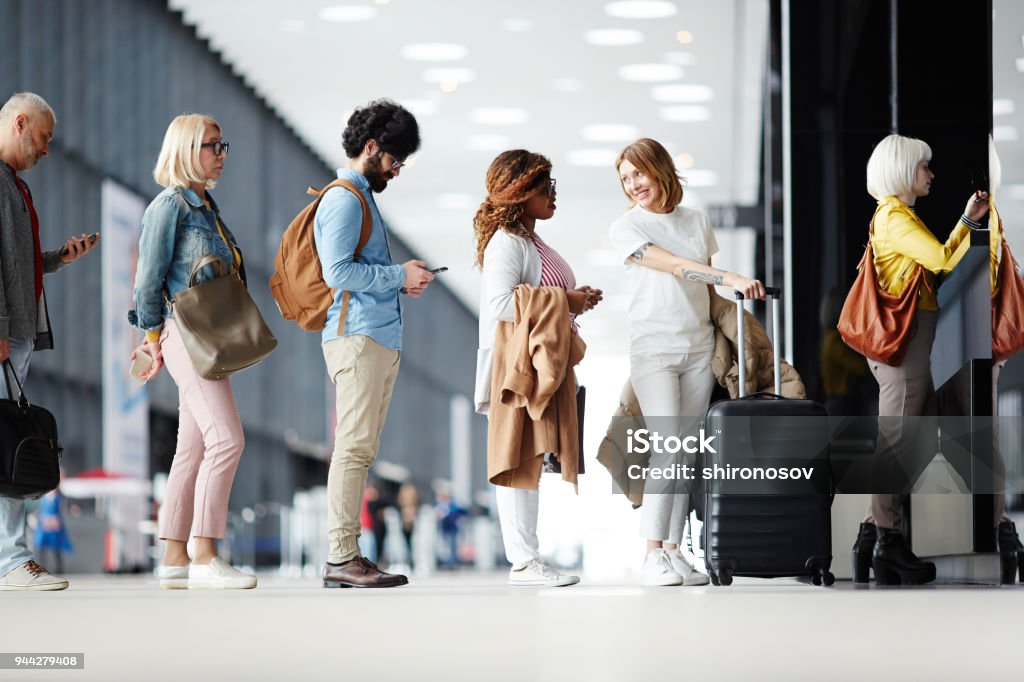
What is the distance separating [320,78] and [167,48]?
1.62m

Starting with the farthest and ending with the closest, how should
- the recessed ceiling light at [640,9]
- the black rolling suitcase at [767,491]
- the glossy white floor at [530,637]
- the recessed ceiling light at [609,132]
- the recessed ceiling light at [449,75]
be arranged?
the recessed ceiling light at [609,132] < the recessed ceiling light at [449,75] < the recessed ceiling light at [640,9] < the black rolling suitcase at [767,491] < the glossy white floor at [530,637]

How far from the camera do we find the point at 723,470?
4.07 metres

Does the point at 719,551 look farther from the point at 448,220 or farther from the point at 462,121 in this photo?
the point at 448,220

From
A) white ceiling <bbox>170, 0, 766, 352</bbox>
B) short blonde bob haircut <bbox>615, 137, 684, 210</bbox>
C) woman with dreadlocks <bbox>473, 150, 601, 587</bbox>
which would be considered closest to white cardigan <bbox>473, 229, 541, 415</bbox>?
woman with dreadlocks <bbox>473, 150, 601, 587</bbox>

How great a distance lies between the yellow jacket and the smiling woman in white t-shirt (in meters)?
0.59

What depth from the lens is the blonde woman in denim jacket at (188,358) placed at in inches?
159

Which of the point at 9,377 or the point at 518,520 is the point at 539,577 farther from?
the point at 9,377

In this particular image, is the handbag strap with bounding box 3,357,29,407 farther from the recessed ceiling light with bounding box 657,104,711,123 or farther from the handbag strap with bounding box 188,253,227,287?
the recessed ceiling light with bounding box 657,104,711,123

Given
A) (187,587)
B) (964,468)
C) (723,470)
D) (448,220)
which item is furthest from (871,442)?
(448,220)

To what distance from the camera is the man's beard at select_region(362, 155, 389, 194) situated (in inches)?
165

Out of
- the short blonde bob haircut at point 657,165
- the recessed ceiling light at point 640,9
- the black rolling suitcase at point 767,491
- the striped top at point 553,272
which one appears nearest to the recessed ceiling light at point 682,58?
the recessed ceiling light at point 640,9

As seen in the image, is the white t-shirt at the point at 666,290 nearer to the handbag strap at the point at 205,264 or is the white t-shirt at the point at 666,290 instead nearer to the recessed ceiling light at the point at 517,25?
the handbag strap at the point at 205,264

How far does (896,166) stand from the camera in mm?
4484

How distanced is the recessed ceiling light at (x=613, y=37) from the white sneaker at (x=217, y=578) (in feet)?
29.9
